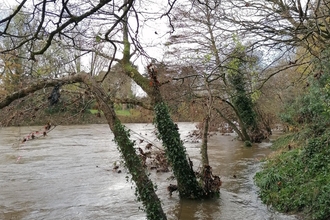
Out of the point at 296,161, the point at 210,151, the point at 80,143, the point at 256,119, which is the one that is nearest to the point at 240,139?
the point at 256,119

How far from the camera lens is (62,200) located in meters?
9.26

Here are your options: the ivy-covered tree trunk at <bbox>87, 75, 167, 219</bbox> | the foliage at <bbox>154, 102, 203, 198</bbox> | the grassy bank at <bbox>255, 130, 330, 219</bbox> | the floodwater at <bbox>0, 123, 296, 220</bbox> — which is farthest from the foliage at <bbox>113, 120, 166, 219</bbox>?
the grassy bank at <bbox>255, 130, 330, 219</bbox>

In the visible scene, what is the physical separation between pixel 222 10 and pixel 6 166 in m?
10.4

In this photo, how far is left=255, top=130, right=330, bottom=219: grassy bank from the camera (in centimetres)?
693

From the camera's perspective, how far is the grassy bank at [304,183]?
6.93 meters

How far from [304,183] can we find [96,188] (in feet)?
19.2

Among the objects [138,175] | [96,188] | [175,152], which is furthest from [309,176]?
[96,188]

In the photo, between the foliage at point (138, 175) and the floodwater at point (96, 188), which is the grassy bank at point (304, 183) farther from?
the foliage at point (138, 175)

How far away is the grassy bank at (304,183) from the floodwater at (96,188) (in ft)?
1.21

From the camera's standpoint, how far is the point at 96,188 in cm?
1049

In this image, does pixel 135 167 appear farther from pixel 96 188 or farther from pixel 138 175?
pixel 96 188

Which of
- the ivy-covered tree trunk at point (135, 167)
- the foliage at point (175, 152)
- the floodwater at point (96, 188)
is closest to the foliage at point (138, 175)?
the ivy-covered tree trunk at point (135, 167)

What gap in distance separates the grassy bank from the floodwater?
0.37 metres

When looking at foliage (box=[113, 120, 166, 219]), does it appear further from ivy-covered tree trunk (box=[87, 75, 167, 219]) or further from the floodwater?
the floodwater
